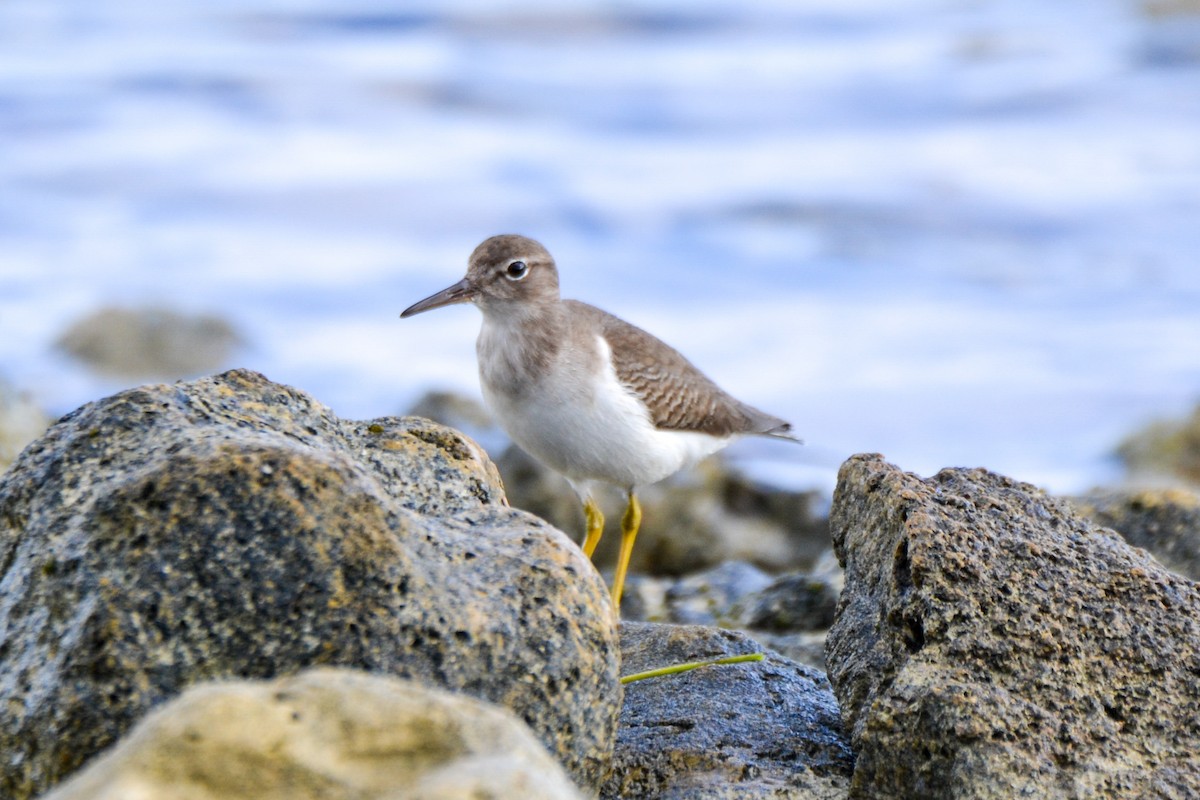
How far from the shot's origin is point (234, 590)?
3.01 meters

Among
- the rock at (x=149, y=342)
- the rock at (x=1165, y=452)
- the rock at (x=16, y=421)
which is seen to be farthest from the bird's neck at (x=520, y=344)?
the rock at (x=149, y=342)

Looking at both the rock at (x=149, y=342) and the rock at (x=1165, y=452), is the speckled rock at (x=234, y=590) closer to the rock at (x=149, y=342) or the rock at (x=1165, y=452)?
the rock at (x=1165, y=452)

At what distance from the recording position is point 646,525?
364 inches

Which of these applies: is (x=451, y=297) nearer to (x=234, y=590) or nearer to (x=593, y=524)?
(x=593, y=524)

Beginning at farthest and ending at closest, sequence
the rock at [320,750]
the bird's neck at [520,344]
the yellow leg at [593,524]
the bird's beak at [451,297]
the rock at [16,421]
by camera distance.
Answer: the rock at [16,421] < the yellow leg at [593,524] < the bird's beak at [451,297] < the bird's neck at [520,344] < the rock at [320,750]

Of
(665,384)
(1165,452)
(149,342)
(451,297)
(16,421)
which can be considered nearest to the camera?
(451,297)

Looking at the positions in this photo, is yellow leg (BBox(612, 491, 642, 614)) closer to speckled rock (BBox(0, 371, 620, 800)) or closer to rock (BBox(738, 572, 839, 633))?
rock (BBox(738, 572, 839, 633))

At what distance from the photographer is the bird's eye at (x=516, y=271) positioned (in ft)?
22.8

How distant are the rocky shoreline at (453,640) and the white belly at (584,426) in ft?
7.42

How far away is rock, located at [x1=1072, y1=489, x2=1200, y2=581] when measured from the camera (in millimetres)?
5996

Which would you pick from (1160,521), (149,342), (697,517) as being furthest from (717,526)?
(149,342)

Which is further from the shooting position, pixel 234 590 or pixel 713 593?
pixel 713 593

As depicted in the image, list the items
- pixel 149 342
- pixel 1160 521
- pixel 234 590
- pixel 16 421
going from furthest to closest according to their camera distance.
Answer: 1. pixel 149 342
2. pixel 16 421
3. pixel 1160 521
4. pixel 234 590

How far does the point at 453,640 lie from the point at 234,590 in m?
0.49
